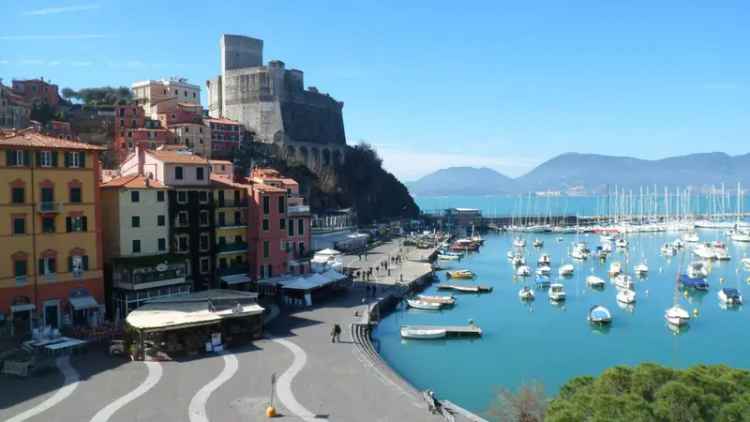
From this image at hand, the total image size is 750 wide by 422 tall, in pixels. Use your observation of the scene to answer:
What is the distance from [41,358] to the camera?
2820cm

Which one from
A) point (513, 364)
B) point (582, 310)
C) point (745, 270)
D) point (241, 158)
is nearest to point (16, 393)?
point (513, 364)

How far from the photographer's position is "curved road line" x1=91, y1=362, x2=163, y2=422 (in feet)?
70.4

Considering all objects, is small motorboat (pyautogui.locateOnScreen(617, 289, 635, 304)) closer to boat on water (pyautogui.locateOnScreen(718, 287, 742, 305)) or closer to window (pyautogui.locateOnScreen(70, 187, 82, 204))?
boat on water (pyautogui.locateOnScreen(718, 287, 742, 305))

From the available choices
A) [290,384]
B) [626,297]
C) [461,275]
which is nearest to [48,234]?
[290,384]

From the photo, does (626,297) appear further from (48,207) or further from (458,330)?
(48,207)

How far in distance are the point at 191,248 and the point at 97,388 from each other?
1721 centimetres

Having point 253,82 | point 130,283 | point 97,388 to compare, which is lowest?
point 97,388

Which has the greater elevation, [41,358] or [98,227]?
[98,227]

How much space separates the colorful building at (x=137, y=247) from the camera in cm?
3606

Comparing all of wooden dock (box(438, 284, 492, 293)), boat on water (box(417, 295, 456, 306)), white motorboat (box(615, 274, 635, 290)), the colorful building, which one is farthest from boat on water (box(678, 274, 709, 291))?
the colorful building

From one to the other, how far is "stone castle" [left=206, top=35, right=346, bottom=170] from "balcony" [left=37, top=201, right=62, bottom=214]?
61863 millimetres

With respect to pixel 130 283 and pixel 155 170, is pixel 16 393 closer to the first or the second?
pixel 130 283

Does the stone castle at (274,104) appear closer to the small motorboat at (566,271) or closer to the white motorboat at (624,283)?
the small motorboat at (566,271)

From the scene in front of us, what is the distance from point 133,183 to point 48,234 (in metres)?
6.01
